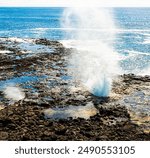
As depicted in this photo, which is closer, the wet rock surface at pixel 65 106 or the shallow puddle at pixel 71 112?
the wet rock surface at pixel 65 106

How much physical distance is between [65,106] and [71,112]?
4.79ft

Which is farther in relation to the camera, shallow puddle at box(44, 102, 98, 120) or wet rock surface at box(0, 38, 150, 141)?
shallow puddle at box(44, 102, 98, 120)

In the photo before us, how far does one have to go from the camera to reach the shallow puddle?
23328 millimetres

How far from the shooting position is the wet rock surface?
20.5m

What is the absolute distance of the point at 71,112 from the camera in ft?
79.4

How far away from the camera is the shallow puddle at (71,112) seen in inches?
918

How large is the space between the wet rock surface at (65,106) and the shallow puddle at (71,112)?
1.11 ft

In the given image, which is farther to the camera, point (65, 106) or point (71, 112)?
point (65, 106)

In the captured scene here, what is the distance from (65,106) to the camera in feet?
83.8

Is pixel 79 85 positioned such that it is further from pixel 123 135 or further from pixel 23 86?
pixel 123 135

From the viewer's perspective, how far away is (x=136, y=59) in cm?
5012

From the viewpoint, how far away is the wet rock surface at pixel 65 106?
20484 mm

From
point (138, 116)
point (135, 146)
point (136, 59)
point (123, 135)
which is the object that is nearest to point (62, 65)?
point (136, 59)

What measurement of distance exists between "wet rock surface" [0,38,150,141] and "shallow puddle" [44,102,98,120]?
34 centimetres
